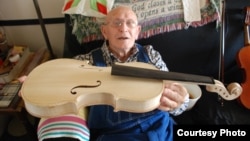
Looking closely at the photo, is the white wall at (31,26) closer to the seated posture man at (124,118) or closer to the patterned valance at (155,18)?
the patterned valance at (155,18)

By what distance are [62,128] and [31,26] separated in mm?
938

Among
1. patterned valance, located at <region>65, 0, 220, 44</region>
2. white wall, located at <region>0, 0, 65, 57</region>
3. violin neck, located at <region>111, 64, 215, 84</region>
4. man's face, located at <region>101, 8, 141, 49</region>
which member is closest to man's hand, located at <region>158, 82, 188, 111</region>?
violin neck, located at <region>111, 64, 215, 84</region>

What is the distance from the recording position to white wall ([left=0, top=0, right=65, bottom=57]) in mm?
1504

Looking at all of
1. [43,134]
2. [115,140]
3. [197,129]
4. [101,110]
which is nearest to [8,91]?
[43,134]

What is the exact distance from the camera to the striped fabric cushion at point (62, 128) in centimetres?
96

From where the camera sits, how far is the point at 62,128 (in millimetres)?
959

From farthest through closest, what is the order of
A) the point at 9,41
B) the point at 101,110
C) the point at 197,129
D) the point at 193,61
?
the point at 9,41 < the point at 193,61 < the point at 197,129 < the point at 101,110

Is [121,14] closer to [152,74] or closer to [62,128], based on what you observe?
[152,74]

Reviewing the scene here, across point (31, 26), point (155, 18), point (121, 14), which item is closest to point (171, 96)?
point (121, 14)

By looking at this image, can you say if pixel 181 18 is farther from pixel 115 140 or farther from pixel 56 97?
pixel 56 97

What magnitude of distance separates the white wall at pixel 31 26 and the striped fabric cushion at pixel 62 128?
817 mm

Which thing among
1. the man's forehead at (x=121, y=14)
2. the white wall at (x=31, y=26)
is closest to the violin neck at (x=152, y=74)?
the man's forehead at (x=121, y=14)

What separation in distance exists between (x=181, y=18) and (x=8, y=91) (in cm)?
104

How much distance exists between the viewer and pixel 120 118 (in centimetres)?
106
